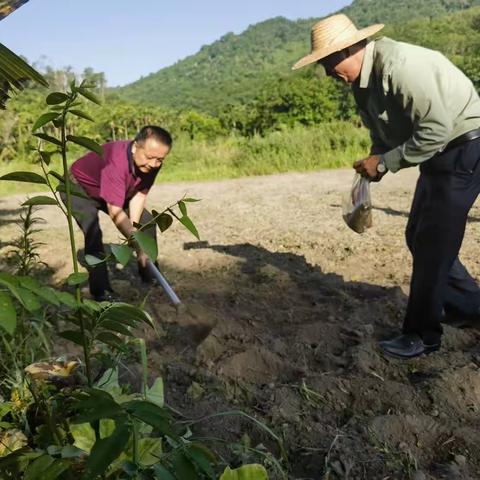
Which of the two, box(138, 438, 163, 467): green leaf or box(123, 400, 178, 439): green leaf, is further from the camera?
box(138, 438, 163, 467): green leaf

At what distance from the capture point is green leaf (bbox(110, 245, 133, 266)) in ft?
3.41

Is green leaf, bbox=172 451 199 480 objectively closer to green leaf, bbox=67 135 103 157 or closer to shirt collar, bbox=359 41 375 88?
green leaf, bbox=67 135 103 157

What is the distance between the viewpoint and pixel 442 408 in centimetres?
228

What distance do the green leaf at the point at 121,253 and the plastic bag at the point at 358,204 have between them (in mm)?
1984

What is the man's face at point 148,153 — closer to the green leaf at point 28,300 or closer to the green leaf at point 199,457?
the green leaf at point 199,457

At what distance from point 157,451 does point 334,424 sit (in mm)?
911

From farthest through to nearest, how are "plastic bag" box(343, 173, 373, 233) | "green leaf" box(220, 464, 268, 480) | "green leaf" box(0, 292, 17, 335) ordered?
"plastic bag" box(343, 173, 373, 233)
"green leaf" box(220, 464, 268, 480)
"green leaf" box(0, 292, 17, 335)

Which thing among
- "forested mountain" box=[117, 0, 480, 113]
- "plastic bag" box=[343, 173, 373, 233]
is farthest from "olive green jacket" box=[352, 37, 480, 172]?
"forested mountain" box=[117, 0, 480, 113]

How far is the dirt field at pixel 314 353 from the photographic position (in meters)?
2.02

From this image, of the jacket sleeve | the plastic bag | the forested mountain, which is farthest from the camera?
the forested mountain

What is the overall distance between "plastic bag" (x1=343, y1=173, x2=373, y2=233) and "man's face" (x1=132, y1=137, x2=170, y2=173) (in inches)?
44.0

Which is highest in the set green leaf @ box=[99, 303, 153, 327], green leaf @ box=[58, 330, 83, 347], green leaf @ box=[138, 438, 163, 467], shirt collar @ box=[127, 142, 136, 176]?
shirt collar @ box=[127, 142, 136, 176]

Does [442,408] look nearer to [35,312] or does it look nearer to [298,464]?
[298,464]

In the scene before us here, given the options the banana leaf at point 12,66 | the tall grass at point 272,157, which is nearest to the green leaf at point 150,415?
the banana leaf at point 12,66
